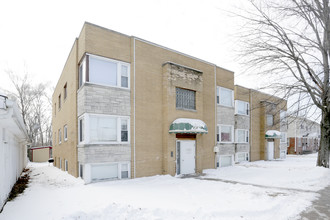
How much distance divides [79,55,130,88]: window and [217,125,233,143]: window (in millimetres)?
9618

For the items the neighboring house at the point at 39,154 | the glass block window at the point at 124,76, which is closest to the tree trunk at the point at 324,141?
the glass block window at the point at 124,76

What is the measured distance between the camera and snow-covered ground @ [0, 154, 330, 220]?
6.24m

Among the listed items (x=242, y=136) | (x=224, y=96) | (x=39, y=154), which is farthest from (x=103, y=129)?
(x=39, y=154)

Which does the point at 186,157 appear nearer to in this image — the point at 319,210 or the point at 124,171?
the point at 124,171

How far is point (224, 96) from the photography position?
1833 cm

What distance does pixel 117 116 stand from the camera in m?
11.2

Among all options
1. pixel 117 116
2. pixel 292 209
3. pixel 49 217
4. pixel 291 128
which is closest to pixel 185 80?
pixel 117 116

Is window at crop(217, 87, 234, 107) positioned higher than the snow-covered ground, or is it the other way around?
window at crop(217, 87, 234, 107)

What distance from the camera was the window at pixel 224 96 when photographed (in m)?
17.8

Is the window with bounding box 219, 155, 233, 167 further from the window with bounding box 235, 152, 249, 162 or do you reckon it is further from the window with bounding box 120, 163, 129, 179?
the window with bounding box 120, 163, 129, 179

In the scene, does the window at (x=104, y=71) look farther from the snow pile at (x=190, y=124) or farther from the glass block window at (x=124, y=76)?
the snow pile at (x=190, y=124)

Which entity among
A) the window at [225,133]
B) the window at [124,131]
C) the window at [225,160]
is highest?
the window at [124,131]

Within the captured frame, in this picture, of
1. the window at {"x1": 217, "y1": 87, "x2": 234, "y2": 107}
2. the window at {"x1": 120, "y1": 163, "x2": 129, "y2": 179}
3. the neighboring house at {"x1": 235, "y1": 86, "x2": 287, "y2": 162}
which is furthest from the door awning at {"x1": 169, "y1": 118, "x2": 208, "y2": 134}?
the neighboring house at {"x1": 235, "y1": 86, "x2": 287, "y2": 162}

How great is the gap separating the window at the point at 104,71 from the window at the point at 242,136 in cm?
1469
